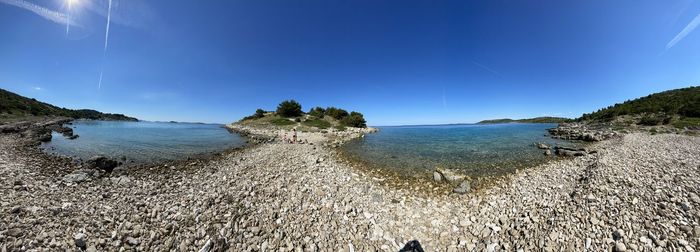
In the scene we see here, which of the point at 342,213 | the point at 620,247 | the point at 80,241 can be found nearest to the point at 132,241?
the point at 80,241

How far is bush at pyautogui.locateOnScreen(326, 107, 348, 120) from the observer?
54969mm

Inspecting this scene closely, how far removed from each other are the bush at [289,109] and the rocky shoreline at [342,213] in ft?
145

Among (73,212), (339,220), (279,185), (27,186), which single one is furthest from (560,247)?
(27,186)

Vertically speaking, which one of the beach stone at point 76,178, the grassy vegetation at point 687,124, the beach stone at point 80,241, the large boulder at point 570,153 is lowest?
the beach stone at point 80,241

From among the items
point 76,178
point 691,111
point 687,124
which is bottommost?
point 76,178

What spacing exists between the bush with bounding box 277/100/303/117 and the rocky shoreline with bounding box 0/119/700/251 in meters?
44.3

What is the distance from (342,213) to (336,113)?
1947 inches

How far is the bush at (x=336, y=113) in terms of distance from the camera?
180 feet

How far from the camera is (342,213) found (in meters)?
6.35

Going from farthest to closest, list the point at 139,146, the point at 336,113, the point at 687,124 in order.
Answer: the point at 336,113 → the point at 687,124 → the point at 139,146

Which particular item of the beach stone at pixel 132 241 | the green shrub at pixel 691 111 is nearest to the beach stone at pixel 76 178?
the beach stone at pixel 132 241

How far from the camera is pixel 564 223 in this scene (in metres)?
5.46

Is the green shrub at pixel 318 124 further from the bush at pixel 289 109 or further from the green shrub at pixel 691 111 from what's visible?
the green shrub at pixel 691 111

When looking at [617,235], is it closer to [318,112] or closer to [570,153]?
[570,153]
